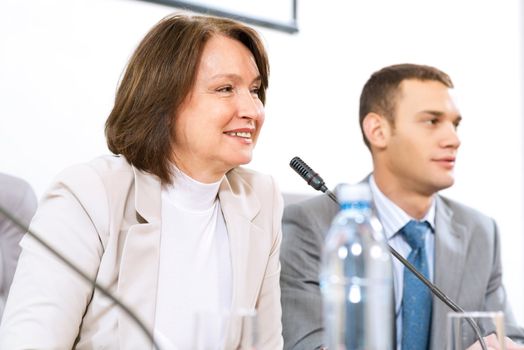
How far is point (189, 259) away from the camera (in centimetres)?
160

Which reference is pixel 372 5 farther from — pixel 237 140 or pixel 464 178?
pixel 237 140

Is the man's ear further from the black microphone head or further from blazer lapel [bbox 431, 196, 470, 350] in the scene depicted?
the black microphone head

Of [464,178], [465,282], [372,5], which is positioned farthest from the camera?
[464,178]

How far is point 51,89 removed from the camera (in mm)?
1977

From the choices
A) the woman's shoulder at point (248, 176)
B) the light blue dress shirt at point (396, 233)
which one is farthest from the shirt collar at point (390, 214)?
the woman's shoulder at point (248, 176)

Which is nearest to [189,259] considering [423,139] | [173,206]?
[173,206]

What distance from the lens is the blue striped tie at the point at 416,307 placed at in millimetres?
2010

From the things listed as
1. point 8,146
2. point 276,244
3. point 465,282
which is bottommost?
point 465,282

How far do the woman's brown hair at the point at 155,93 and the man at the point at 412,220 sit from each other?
1.89ft

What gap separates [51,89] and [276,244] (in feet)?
2.18

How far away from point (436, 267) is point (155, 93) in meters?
0.90

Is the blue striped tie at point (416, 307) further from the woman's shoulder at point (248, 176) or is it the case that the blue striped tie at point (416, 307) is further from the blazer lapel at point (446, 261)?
the woman's shoulder at point (248, 176)

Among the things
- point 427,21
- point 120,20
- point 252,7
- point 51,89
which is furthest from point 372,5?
point 51,89

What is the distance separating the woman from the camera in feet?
4.74
